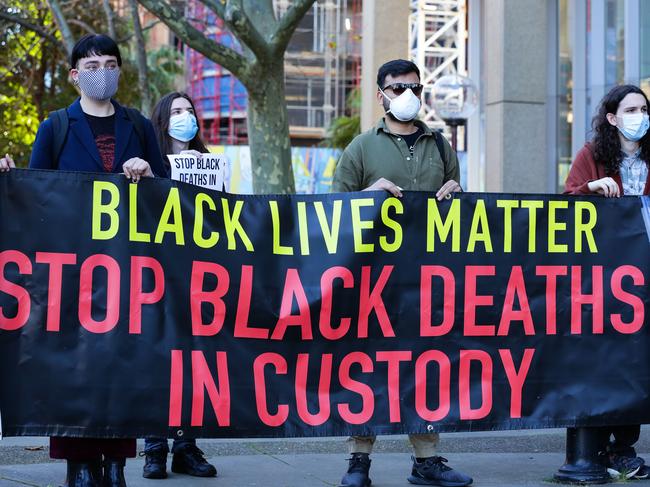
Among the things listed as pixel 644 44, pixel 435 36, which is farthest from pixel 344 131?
pixel 644 44

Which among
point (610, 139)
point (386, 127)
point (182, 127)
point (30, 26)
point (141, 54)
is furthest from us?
point (30, 26)

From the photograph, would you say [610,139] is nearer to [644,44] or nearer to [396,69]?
[396,69]

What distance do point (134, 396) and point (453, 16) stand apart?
27.9 m

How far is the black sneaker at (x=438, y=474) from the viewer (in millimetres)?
5496

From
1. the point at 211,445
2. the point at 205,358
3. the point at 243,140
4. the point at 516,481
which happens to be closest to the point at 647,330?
the point at 516,481

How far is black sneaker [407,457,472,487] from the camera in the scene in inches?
216

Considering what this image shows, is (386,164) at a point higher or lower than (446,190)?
higher

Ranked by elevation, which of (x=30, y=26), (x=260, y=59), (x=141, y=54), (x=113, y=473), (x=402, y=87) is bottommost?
(x=113, y=473)

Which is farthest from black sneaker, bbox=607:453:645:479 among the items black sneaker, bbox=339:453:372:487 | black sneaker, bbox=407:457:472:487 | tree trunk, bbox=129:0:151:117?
tree trunk, bbox=129:0:151:117

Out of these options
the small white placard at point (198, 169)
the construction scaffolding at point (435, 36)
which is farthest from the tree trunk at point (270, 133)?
the construction scaffolding at point (435, 36)

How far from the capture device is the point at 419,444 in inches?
218

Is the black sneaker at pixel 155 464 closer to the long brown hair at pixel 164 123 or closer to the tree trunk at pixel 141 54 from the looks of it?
the long brown hair at pixel 164 123

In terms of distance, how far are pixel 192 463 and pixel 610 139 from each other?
274 cm

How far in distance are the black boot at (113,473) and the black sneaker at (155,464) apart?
817mm
